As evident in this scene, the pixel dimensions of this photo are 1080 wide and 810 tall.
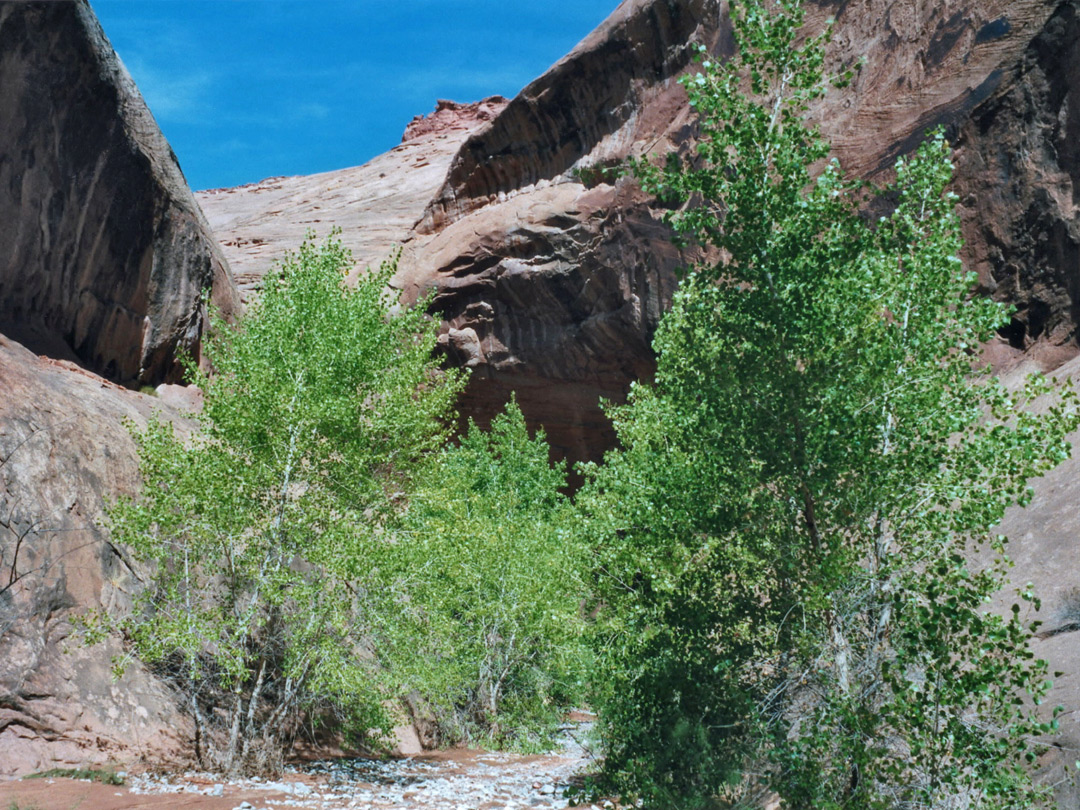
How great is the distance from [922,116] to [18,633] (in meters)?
21.8

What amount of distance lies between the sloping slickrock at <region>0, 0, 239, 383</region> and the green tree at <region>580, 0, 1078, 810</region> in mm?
16004

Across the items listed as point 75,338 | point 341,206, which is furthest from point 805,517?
point 341,206

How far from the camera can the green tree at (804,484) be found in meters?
6.53

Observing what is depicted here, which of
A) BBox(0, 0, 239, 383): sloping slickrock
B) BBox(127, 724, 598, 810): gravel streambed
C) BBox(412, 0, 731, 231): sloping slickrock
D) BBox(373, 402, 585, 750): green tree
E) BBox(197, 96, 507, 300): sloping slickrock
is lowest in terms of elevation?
BBox(127, 724, 598, 810): gravel streambed

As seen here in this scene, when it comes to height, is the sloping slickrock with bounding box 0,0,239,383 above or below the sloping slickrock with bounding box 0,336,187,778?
above

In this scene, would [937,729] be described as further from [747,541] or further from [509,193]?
[509,193]

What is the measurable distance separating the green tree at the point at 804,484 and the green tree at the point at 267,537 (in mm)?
5201

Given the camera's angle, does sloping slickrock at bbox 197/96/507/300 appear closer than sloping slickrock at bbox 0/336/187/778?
No

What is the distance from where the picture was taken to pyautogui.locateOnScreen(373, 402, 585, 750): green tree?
1363 cm

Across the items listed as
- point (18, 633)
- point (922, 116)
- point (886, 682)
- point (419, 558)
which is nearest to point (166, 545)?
point (18, 633)

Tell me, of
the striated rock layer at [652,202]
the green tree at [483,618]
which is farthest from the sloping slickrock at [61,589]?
the striated rock layer at [652,202]

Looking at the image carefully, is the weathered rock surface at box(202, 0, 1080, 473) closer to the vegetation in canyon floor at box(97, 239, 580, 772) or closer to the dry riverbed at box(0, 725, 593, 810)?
the vegetation in canyon floor at box(97, 239, 580, 772)

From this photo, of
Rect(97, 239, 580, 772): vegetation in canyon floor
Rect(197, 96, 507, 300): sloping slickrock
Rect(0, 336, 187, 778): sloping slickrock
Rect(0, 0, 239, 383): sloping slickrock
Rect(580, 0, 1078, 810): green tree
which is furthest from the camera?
Rect(197, 96, 507, 300): sloping slickrock

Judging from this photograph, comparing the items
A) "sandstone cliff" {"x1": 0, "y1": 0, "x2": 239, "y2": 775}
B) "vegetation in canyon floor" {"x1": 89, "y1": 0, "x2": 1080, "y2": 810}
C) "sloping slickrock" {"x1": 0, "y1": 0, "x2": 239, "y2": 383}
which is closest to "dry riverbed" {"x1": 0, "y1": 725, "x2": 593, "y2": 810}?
"sandstone cliff" {"x1": 0, "y1": 0, "x2": 239, "y2": 775}
